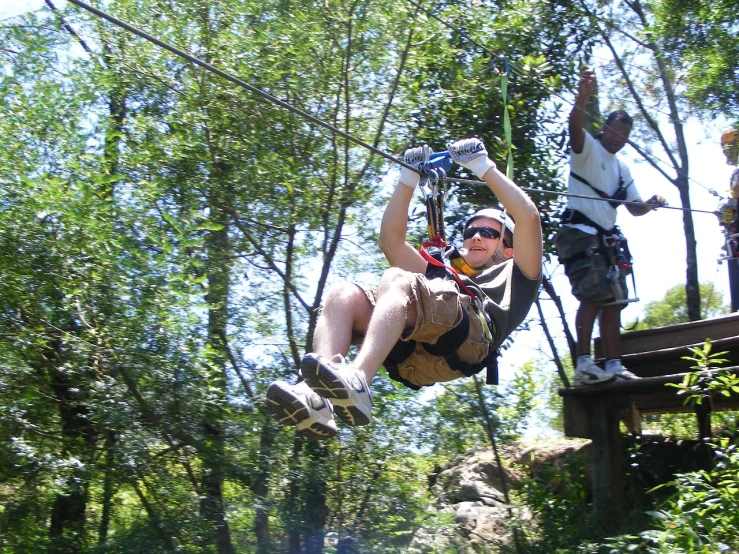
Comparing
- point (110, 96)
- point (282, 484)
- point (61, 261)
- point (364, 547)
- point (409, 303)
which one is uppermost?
point (110, 96)

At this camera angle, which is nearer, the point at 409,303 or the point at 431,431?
the point at 409,303

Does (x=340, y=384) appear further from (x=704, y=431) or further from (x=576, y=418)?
(x=704, y=431)

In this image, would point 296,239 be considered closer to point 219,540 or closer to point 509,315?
point 219,540

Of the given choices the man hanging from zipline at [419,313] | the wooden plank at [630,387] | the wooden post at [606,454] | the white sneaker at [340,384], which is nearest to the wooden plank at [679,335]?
the wooden plank at [630,387]

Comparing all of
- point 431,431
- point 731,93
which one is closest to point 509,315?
point 431,431

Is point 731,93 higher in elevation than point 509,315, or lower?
higher

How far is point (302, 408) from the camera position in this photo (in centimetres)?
370

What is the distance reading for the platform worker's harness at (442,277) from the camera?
427 cm

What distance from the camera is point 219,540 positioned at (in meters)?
6.71

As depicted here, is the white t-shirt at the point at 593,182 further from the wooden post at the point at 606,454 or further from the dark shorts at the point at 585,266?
the wooden post at the point at 606,454

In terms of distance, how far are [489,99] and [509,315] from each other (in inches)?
143

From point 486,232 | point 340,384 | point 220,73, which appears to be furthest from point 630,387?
point 220,73

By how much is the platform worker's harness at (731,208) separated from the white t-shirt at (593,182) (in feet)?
2.21

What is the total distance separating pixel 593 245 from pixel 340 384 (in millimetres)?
3360
